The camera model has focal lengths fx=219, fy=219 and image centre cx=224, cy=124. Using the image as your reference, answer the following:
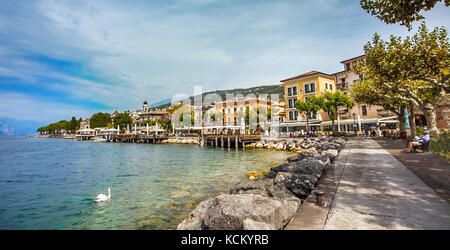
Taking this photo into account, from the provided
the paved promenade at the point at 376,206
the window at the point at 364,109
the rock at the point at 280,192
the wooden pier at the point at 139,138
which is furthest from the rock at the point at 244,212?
the wooden pier at the point at 139,138

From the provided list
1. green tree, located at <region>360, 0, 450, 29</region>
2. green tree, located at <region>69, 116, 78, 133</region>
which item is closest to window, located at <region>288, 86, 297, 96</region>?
green tree, located at <region>360, 0, 450, 29</region>

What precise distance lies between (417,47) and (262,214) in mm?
14932

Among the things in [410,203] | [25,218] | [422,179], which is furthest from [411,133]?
[25,218]

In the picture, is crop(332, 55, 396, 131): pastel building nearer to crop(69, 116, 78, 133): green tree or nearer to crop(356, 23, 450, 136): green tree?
crop(356, 23, 450, 136): green tree

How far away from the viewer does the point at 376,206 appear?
4.37m

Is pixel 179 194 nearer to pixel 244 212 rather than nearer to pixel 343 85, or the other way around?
pixel 244 212

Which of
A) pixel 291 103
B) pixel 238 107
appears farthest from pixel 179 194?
pixel 238 107

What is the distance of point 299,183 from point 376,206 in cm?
194

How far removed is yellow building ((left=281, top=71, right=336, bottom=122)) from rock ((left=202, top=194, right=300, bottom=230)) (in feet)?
124

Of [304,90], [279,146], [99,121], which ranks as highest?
[304,90]

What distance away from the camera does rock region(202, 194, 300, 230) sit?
3.74 meters

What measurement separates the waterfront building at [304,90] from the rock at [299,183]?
1344 inches
